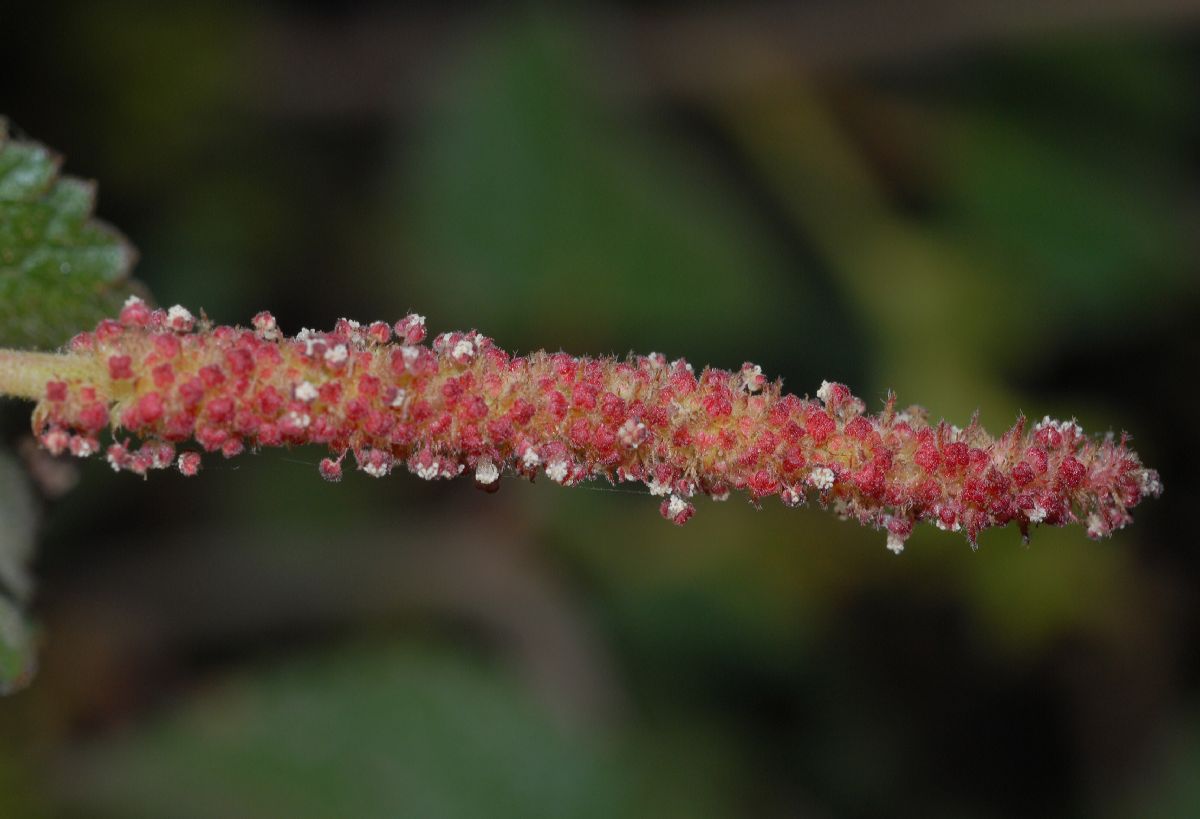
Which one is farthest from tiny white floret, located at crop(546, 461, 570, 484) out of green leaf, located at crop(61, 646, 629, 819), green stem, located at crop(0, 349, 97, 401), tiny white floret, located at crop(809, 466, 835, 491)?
green leaf, located at crop(61, 646, 629, 819)

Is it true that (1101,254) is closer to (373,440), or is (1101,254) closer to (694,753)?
(694,753)

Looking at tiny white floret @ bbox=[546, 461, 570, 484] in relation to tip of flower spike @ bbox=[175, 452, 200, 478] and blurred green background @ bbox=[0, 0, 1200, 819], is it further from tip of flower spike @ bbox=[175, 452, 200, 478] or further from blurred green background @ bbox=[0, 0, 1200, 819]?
blurred green background @ bbox=[0, 0, 1200, 819]

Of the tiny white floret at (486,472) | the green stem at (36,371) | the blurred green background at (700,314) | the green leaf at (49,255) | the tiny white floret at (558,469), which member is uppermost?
the blurred green background at (700,314)

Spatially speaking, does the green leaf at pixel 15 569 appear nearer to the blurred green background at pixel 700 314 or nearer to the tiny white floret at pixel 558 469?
the tiny white floret at pixel 558 469

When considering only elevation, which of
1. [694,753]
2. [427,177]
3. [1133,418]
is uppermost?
[1133,418]

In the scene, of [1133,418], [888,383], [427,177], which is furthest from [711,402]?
[1133,418]

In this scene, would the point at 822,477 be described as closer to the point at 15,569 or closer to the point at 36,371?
the point at 36,371

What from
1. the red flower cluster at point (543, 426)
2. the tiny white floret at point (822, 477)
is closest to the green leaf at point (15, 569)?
the red flower cluster at point (543, 426)
